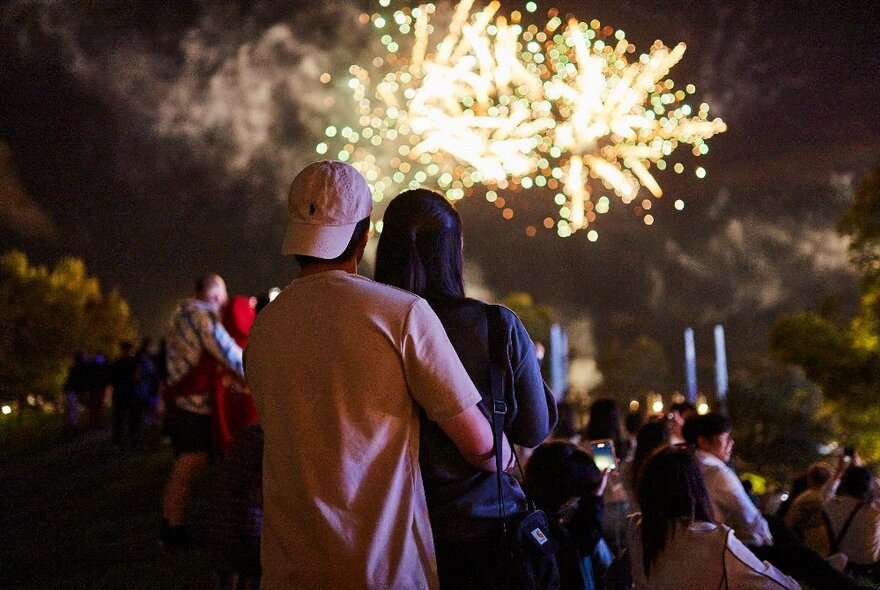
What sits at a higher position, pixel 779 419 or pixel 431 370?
pixel 431 370

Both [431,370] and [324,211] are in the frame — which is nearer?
[431,370]

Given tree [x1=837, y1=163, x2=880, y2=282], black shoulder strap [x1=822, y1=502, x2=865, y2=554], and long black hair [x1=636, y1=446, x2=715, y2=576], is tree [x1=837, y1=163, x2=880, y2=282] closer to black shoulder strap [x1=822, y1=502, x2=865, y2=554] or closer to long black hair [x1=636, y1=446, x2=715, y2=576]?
black shoulder strap [x1=822, y1=502, x2=865, y2=554]

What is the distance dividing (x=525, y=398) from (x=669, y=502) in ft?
5.26

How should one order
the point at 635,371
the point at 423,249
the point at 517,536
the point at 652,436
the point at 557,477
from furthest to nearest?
1. the point at 635,371
2. the point at 652,436
3. the point at 557,477
4. the point at 423,249
5. the point at 517,536

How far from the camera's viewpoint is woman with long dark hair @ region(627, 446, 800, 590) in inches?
159

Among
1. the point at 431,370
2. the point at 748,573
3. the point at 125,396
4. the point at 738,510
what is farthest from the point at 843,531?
the point at 125,396

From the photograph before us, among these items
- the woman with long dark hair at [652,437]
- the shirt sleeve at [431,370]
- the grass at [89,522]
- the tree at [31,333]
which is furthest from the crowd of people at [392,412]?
the tree at [31,333]

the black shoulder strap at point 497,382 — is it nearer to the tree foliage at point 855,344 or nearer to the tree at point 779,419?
the tree foliage at point 855,344

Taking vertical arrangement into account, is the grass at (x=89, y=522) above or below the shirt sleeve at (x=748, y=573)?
below

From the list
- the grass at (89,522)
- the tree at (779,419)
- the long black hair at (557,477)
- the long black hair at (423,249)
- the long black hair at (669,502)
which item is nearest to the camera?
the long black hair at (423,249)

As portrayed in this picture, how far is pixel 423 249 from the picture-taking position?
123 inches

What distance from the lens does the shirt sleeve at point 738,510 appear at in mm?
5484

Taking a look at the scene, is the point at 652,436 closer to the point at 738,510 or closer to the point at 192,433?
the point at 738,510

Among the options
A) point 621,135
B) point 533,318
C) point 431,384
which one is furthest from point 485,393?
point 533,318
